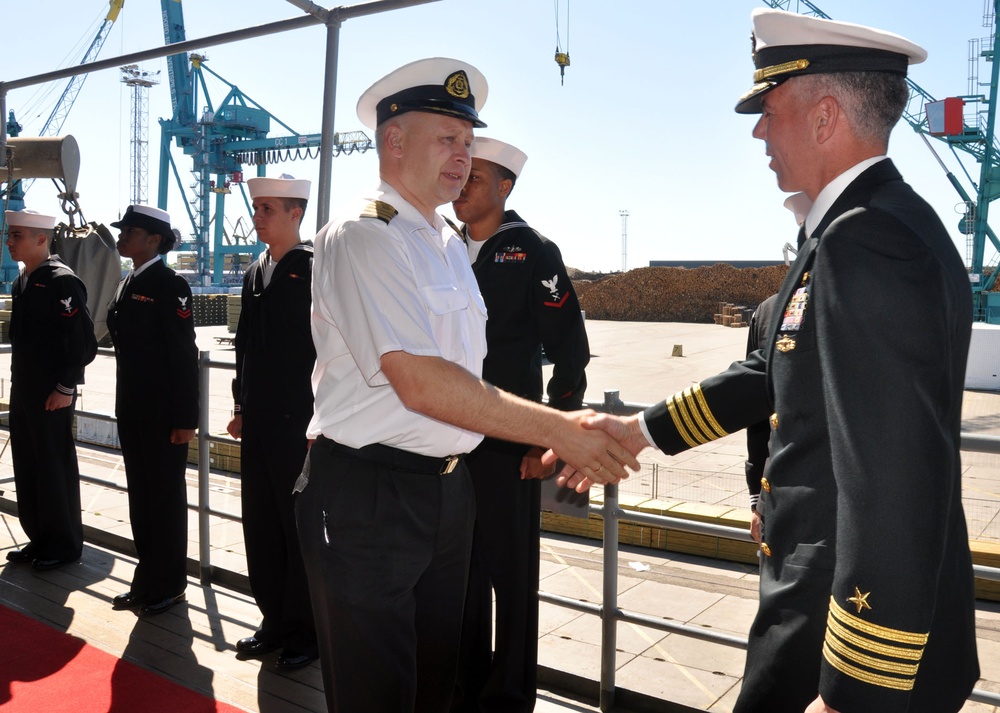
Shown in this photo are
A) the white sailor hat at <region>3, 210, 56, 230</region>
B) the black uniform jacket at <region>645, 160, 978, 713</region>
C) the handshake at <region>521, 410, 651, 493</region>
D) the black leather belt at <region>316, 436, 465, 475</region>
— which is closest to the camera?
the black uniform jacket at <region>645, 160, 978, 713</region>

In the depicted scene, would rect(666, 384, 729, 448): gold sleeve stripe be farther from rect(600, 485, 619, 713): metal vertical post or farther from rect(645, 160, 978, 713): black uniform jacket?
rect(600, 485, 619, 713): metal vertical post

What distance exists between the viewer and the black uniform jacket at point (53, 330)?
4508 mm

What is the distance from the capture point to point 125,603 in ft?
13.6

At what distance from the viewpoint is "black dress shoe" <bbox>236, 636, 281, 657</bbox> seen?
3613mm

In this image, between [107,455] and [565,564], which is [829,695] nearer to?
[565,564]

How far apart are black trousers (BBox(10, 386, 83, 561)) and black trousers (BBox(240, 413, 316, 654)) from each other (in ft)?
5.28

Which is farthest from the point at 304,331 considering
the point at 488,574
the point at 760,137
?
the point at 760,137

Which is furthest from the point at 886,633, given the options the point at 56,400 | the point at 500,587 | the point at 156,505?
the point at 56,400

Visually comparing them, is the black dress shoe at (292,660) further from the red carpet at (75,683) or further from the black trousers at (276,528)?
the red carpet at (75,683)

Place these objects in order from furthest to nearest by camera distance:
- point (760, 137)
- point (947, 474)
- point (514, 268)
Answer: point (514, 268) < point (760, 137) < point (947, 474)

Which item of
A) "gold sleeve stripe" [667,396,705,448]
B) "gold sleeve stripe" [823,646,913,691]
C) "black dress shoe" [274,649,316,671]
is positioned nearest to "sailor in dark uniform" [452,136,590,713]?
"black dress shoe" [274,649,316,671]

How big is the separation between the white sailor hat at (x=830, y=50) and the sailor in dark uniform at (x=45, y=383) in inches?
156

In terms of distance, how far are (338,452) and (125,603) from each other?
8.67ft

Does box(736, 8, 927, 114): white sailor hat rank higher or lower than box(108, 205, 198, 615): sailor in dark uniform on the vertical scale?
higher
